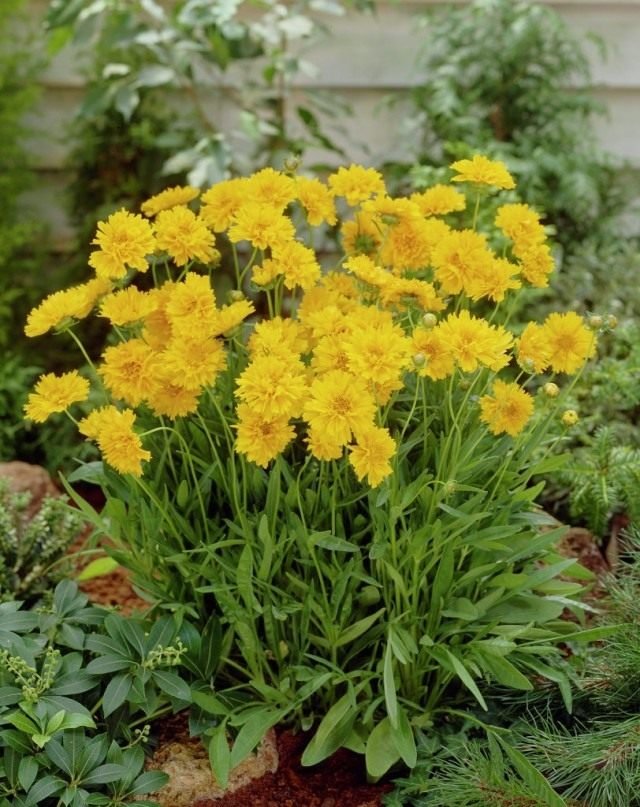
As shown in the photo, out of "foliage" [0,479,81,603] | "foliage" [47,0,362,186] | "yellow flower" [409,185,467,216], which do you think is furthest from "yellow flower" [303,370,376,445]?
"foliage" [47,0,362,186]

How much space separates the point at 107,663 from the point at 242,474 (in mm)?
279

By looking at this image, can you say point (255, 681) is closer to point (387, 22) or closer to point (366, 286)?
point (366, 286)

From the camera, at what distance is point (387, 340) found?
3.69 feet

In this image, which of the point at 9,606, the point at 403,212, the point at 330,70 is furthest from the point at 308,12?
the point at 9,606

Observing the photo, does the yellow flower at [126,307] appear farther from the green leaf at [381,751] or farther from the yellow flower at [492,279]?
the green leaf at [381,751]

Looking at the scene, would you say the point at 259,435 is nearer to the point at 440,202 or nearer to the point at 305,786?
the point at 440,202

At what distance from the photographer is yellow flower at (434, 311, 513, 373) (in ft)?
3.72

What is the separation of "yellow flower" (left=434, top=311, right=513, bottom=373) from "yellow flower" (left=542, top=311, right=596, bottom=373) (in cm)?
13

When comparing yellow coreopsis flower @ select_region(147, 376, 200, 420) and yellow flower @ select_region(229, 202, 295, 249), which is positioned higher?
yellow flower @ select_region(229, 202, 295, 249)

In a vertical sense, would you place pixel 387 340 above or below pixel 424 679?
above

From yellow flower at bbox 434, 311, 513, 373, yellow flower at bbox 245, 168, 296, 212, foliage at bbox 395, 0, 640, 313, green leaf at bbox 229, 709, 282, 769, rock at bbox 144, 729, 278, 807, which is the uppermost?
yellow flower at bbox 245, 168, 296, 212

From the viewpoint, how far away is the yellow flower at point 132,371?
1.21m

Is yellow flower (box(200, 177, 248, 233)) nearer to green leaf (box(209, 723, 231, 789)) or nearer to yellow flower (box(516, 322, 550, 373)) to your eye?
yellow flower (box(516, 322, 550, 373))

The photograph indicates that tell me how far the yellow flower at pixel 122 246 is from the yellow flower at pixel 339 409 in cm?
25
